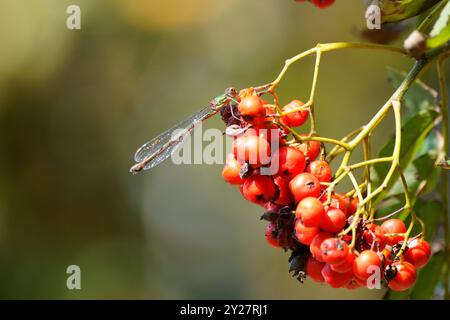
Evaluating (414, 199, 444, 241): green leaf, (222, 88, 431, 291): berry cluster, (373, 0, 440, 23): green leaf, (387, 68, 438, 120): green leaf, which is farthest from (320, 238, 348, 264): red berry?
(387, 68, 438, 120): green leaf

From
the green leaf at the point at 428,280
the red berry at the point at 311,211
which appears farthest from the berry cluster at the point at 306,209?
the green leaf at the point at 428,280

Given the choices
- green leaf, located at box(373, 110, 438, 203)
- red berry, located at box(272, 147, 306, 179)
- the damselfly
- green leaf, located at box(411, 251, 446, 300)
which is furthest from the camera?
green leaf, located at box(411, 251, 446, 300)

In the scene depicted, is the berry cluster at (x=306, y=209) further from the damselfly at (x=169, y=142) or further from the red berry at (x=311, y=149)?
the damselfly at (x=169, y=142)

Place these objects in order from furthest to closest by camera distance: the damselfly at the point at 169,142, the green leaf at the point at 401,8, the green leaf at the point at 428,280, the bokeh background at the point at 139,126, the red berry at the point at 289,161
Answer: the bokeh background at the point at 139,126
the green leaf at the point at 428,280
the damselfly at the point at 169,142
the green leaf at the point at 401,8
the red berry at the point at 289,161

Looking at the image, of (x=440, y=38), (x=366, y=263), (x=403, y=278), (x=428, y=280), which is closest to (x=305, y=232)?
(x=366, y=263)

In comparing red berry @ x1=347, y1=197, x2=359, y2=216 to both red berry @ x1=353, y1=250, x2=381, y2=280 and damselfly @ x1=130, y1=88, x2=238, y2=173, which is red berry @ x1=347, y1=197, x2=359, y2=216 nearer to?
red berry @ x1=353, y1=250, x2=381, y2=280

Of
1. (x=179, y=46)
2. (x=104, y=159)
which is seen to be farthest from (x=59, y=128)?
(x=179, y=46)

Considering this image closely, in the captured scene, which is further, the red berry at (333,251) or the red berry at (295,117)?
the red berry at (295,117)
